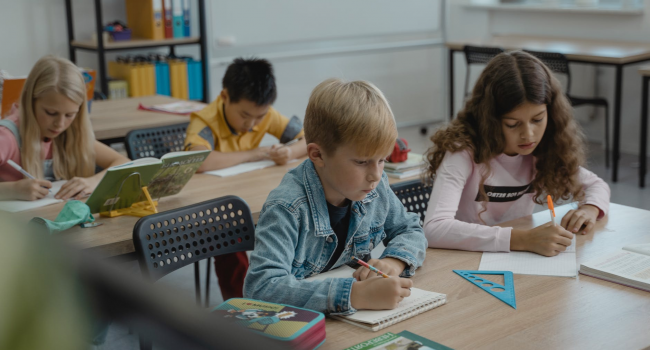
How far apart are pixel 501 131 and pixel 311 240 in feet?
2.34

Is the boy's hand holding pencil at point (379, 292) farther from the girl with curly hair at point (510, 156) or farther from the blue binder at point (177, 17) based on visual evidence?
the blue binder at point (177, 17)

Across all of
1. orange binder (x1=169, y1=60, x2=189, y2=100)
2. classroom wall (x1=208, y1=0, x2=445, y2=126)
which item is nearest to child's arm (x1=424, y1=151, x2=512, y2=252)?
orange binder (x1=169, y1=60, x2=189, y2=100)

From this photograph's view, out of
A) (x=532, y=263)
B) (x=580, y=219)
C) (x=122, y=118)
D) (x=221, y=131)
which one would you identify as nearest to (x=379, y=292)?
(x=532, y=263)

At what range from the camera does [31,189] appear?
6.34ft

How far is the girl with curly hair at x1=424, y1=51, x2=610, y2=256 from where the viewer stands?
67.4 inches

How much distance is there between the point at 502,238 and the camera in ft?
4.96

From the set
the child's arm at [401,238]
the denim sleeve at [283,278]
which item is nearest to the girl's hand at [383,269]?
the child's arm at [401,238]

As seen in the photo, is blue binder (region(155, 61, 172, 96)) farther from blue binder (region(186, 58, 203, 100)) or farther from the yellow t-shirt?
the yellow t-shirt

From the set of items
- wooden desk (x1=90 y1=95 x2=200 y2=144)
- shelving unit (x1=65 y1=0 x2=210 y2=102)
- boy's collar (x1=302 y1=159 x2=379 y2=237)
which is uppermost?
shelving unit (x1=65 y1=0 x2=210 y2=102)

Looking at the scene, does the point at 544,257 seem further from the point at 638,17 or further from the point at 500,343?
the point at 638,17

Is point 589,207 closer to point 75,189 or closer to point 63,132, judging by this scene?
point 75,189

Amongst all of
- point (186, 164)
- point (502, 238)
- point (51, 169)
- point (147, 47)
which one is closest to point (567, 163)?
point (502, 238)

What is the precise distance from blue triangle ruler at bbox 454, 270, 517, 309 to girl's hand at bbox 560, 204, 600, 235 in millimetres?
375

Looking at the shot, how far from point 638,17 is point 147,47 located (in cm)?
350
